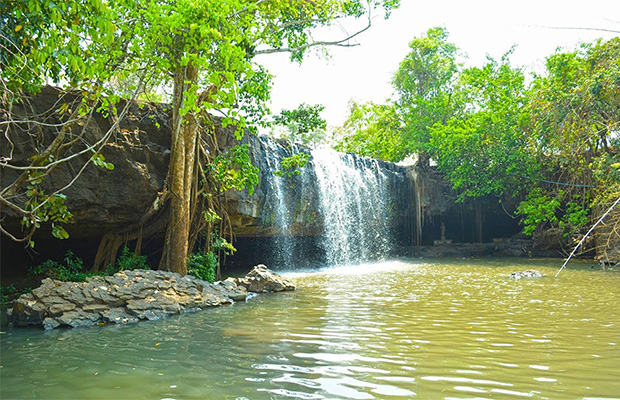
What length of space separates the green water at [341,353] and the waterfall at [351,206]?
9.68 m

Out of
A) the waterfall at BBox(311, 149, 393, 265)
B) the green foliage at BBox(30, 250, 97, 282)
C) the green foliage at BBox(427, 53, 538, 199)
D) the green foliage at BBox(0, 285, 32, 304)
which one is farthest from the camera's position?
the green foliage at BBox(427, 53, 538, 199)

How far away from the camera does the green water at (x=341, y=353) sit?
3.53 m

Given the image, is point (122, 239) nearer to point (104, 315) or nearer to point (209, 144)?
point (209, 144)

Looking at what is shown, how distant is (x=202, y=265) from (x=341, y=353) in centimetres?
673

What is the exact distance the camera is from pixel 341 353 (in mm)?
4613

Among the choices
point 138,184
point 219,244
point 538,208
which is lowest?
point 219,244

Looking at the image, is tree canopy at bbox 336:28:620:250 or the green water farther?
tree canopy at bbox 336:28:620:250

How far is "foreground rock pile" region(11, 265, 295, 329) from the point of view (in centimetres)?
639

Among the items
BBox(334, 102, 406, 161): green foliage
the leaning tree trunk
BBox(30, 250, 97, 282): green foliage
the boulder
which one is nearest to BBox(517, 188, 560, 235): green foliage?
BBox(334, 102, 406, 161): green foliage

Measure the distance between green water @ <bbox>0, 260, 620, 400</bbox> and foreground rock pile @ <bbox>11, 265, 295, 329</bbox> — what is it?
0.41 meters

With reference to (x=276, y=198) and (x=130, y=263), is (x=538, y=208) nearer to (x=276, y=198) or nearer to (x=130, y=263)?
(x=276, y=198)

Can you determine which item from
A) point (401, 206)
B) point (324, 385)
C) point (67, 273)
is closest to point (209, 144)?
point (67, 273)

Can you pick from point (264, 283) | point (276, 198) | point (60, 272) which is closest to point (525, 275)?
point (264, 283)

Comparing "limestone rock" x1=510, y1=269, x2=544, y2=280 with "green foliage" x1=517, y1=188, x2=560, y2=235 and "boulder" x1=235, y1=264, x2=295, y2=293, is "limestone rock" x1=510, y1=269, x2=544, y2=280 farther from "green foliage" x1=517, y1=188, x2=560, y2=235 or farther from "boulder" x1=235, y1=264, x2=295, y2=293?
"green foliage" x1=517, y1=188, x2=560, y2=235
